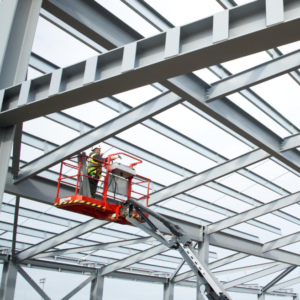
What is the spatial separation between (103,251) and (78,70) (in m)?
16.9

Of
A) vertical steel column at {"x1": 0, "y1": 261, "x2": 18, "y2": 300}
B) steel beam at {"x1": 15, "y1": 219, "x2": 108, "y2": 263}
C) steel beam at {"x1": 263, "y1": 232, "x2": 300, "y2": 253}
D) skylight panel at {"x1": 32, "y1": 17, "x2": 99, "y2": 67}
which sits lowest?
vertical steel column at {"x1": 0, "y1": 261, "x2": 18, "y2": 300}

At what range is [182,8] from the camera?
9.80 meters

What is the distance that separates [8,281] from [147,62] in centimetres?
1578

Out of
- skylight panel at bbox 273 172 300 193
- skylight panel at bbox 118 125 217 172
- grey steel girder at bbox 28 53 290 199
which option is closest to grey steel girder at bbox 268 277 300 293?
skylight panel at bbox 273 172 300 193

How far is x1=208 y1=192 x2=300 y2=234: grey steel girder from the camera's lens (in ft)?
56.9

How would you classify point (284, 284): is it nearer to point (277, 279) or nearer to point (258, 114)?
point (277, 279)

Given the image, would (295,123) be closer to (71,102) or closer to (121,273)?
(71,102)

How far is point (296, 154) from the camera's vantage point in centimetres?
1399

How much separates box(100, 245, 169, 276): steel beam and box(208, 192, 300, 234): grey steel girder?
131 inches

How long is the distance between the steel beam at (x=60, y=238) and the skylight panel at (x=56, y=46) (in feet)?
25.6

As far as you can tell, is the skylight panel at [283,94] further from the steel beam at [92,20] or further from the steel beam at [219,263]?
the steel beam at [219,263]

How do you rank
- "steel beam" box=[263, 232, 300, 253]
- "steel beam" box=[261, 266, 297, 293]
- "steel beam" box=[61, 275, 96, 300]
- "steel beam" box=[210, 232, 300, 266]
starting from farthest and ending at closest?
"steel beam" box=[261, 266, 297, 293]
"steel beam" box=[61, 275, 96, 300]
"steel beam" box=[263, 232, 300, 253]
"steel beam" box=[210, 232, 300, 266]

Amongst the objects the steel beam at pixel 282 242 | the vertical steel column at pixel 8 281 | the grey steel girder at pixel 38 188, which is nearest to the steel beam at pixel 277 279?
the steel beam at pixel 282 242

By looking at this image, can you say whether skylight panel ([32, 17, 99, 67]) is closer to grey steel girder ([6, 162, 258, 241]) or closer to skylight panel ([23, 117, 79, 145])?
skylight panel ([23, 117, 79, 145])
